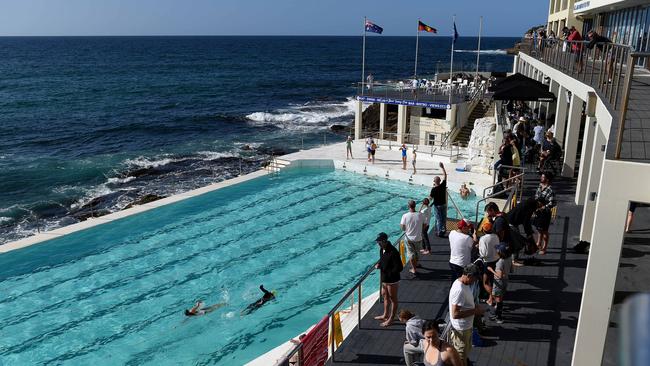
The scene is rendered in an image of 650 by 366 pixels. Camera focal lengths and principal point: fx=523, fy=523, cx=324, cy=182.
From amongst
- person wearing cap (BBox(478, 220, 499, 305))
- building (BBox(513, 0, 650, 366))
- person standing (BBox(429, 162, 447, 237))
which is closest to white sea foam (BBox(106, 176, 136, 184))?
person standing (BBox(429, 162, 447, 237))

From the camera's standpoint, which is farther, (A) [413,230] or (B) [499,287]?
(A) [413,230]

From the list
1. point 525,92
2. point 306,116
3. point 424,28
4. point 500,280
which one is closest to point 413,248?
point 500,280

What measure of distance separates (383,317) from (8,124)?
51.9m

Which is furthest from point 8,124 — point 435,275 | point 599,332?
point 599,332

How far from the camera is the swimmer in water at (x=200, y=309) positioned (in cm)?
1332

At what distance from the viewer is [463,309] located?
23.7 feet

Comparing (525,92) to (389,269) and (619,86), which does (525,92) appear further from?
(389,269)

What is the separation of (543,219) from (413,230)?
2636 millimetres

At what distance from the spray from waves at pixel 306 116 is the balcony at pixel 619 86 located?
31.7 m

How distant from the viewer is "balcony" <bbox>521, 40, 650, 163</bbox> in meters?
6.48

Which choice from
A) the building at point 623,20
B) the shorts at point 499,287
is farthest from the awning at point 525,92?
the shorts at point 499,287

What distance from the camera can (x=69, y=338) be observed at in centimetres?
1266

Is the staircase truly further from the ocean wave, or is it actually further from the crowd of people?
the crowd of people

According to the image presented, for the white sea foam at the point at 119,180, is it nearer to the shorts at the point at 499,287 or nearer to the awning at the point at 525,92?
the awning at the point at 525,92
